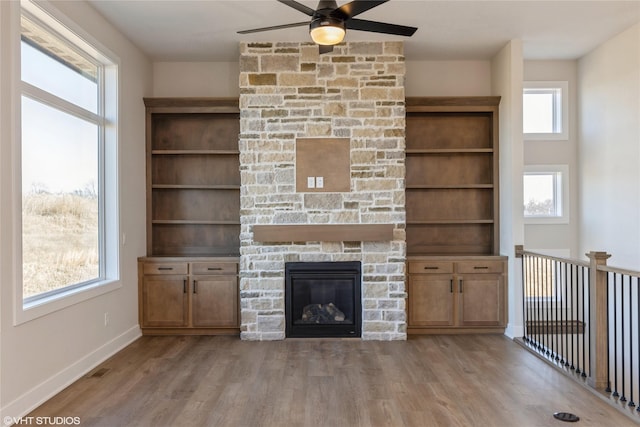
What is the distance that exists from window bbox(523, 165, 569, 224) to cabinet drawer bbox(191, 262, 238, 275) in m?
3.91

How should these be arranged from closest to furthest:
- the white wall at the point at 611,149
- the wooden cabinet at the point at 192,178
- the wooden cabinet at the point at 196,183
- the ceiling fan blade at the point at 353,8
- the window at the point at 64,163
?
the ceiling fan blade at the point at 353,8 → the window at the point at 64,163 → the white wall at the point at 611,149 → the wooden cabinet at the point at 192,178 → the wooden cabinet at the point at 196,183

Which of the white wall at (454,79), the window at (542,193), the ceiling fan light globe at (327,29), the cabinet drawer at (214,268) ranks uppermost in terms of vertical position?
the white wall at (454,79)

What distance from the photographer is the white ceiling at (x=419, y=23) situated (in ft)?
14.1

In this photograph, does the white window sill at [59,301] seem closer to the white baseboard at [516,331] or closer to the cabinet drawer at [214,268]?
the cabinet drawer at [214,268]

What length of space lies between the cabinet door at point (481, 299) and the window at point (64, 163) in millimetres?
3911

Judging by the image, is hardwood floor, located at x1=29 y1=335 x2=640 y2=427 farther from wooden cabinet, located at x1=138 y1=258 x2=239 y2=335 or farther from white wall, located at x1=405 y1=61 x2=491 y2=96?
white wall, located at x1=405 y1=61 x2=491 y2=96

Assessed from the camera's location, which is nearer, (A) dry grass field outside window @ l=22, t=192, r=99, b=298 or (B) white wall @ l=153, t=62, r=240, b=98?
(A) dry grass field outside window @ l=22, t=192, r=99, b=298

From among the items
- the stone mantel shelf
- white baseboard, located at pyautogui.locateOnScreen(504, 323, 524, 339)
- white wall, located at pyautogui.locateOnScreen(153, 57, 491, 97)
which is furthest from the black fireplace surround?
white wall, located at pyautogui.locateOnScreen(153, 57, 491, 97)

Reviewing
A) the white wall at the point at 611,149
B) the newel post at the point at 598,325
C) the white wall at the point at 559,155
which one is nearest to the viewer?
the newel post at the point at 598,325

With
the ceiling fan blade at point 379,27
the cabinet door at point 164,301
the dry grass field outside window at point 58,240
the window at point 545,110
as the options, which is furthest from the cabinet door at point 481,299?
the dry grass field outside window at point 58,240

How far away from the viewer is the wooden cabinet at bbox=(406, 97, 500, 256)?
5895 mm

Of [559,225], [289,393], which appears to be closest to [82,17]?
[289,393]

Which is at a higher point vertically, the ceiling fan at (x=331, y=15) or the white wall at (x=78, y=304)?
the ceiling fan at (x=331, y=15)

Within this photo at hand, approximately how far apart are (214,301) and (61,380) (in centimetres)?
188
